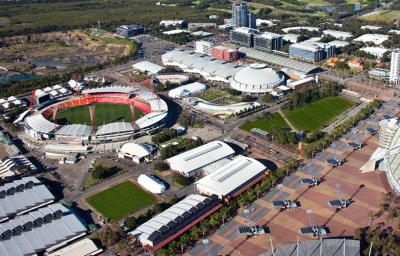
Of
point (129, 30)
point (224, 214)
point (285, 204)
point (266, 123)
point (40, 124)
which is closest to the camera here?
point (224, 214)

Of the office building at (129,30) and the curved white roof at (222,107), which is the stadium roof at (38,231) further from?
the office building at (129,30)

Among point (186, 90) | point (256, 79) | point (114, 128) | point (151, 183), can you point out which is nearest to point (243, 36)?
point (256, 79)

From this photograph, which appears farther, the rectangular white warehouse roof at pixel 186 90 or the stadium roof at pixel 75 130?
the rectangular white warehouse roof at pixel 186 90

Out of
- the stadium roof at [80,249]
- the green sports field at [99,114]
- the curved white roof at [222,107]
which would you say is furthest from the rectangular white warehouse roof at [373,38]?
the stadium roof at [80,249]

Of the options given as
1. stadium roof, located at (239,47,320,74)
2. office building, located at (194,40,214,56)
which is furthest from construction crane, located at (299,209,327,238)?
office building, located at (194,40,214,56)

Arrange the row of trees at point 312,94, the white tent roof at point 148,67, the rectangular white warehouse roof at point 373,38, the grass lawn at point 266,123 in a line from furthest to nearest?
the rectangular white warehouse roof at point 373,38 → the white tent roof at point 148,67 → the row of trees at point 312,94 → the grass lawn at point 266,123

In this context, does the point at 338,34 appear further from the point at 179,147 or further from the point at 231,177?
the point at 231,177
